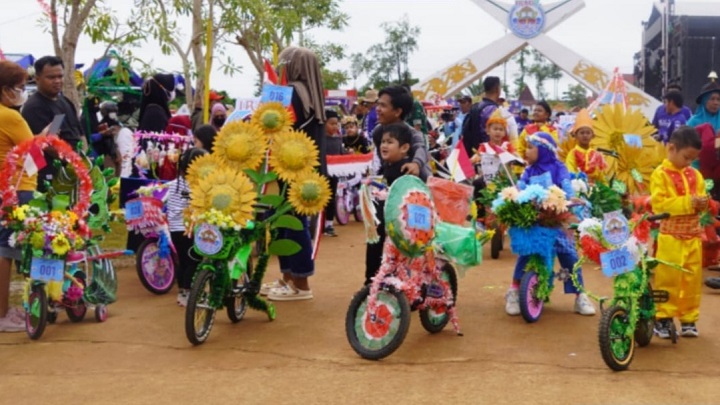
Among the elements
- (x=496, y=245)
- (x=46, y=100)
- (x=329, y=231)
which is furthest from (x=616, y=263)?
(x=329, y=231)

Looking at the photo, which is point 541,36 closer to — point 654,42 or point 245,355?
point 654,42

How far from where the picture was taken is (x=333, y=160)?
1371 cm

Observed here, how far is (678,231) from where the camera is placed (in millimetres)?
7125

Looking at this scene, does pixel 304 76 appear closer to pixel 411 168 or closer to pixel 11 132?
pixel 411 168

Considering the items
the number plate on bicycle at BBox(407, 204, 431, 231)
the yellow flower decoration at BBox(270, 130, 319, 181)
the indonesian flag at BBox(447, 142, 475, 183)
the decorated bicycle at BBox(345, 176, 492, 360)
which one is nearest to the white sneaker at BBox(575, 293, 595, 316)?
Answer: the indonesian flag at BBox(447, 142, 475, 183)

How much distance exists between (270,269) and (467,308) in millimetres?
2902

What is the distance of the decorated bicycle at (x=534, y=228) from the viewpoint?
7816mm

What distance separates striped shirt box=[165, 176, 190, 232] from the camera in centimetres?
885

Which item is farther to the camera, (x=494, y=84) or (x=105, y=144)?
(x=105, y=144)

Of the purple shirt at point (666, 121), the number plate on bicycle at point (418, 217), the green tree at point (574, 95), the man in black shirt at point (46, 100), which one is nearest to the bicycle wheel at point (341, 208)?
the purple shirt at point (666, 121)

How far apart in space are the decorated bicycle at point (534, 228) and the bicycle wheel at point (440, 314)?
1.94 feet

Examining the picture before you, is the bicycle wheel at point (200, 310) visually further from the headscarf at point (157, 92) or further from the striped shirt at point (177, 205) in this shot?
the headscarf at point (157, 92)

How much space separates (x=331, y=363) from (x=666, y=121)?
8934 mm

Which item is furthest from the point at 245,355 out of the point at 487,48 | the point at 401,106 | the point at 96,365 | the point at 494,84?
the point at 487,48
